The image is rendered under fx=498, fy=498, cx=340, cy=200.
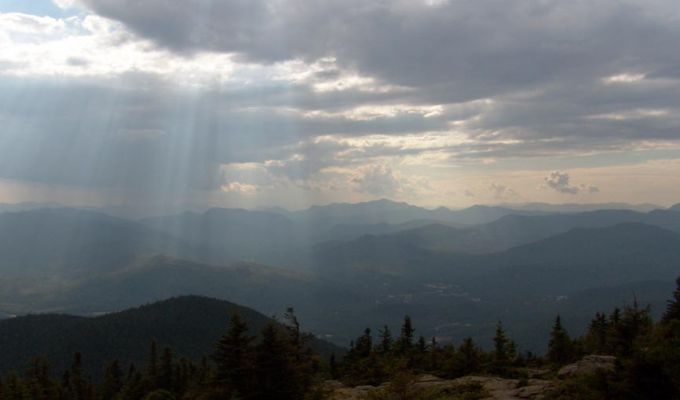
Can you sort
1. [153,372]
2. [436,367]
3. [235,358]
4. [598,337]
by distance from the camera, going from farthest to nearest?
[153,372] < [598,337] < [436,367] < [235,358]

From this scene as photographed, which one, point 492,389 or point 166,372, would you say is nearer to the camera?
point 492,389

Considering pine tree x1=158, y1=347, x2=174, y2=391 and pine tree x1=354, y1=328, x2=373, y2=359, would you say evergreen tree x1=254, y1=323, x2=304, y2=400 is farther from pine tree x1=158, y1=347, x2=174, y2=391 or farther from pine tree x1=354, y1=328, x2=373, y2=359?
pine tree x1=158, y1=347, x2=174, y2=391

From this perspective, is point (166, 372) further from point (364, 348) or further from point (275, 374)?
point (275, 374)

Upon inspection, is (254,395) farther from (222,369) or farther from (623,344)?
(623,344)

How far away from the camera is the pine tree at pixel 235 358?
37.1 m

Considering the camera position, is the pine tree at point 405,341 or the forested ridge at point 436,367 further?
the pine tree at point 405,341

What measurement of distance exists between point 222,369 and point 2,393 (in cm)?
7006

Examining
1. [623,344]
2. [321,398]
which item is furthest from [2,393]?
[623,344]

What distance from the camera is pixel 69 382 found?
441ft

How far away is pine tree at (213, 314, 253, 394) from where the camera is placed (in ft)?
122

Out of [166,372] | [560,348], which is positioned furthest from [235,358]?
[166,372]

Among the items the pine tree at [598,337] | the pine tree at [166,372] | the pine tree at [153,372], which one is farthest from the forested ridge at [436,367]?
the pine tree at [166,372]

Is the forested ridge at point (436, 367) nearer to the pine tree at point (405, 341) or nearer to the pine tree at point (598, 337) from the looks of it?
the pine tree at point (598, 337)

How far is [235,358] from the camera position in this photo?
131ft
